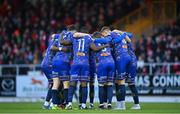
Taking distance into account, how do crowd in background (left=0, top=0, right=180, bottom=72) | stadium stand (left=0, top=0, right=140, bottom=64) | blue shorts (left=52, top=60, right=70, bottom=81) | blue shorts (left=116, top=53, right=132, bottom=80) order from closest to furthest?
blue shorts (left=116, top=53, right=132, bottom=80) → blue shorts (left=52, top=60, right=70, bottom=81) → crowd in background (left=0, top=0, right=180, bottom=72) → stadium stand (left=0, top=0, right=140, bottom=64)

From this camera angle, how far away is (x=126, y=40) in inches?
957

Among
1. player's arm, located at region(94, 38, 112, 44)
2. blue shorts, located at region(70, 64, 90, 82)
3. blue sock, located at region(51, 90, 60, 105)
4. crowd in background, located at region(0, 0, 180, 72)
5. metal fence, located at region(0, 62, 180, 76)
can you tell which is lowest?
blue sock, located at region(51, 90, 60, 105)

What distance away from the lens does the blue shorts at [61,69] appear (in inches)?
955

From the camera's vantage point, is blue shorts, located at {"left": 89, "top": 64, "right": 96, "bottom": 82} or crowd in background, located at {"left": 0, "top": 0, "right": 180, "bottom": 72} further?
crowd in background, located at {"left": 0, "top": 0, "right": 180, "bottom": 72}

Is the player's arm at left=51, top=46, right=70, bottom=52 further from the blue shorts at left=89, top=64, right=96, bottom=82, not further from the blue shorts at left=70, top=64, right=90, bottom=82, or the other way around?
the blue shorts at left=89, top=64, right=96, bottom=82

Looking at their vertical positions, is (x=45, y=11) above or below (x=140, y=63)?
above

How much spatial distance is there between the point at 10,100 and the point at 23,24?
8.12m

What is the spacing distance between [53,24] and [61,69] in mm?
15737

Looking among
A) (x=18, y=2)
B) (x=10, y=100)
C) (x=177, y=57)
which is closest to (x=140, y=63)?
(x=177, y=57)

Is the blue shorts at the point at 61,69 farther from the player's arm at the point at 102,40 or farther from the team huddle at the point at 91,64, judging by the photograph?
the player's arm at the point at 102,40

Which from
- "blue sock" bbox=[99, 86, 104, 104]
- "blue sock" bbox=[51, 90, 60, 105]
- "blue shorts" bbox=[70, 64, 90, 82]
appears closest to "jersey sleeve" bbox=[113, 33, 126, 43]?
"blue shorts" bbox=[70, 64, 90, 82]

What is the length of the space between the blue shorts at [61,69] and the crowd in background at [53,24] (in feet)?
35.3

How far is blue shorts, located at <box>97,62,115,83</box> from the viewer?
78.3 feet

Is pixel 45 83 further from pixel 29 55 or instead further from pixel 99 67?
pixel 99 67
